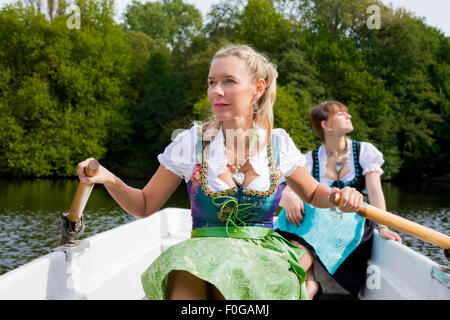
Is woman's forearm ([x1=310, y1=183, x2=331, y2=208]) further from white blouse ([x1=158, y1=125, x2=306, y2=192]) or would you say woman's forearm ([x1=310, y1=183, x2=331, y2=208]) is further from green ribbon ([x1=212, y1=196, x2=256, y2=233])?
green ribbon ([x1=212, y1=196, x2=256, y2=233])

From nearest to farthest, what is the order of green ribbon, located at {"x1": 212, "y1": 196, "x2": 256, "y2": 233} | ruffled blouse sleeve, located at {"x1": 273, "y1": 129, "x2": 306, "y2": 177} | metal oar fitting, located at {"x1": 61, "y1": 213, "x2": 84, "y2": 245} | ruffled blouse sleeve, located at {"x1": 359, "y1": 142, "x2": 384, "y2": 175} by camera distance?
green ribbon, located at {"x1": 212, "y1": 196, "x2": 256, "y2": 233} < ruffled blouse sleeve, located at {"x1": 273, "y1": 129, "x2": 306, "y2": 177} < metal oar fitting, located at {"x1": 61, "y1": 213, "x2": 84, "y2": 245} < ruffled blouse sleeve, located at {"x1": 359, "y1": 142, "x2": 384, "y2": 175}

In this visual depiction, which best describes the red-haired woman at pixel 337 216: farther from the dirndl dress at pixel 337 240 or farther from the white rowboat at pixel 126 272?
the white rowboat at pixel 126 272

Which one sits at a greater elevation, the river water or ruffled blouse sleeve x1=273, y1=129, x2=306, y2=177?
ruffled blouse sleeve x1=273, y1=129, x2=306, y2=177

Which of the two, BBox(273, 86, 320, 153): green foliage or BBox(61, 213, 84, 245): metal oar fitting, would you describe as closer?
BBox(61, 213, 84, 245): metal oar fitting

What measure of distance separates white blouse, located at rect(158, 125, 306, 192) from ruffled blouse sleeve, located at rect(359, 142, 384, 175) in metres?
1.51

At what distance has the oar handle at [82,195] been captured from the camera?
5.99 ft

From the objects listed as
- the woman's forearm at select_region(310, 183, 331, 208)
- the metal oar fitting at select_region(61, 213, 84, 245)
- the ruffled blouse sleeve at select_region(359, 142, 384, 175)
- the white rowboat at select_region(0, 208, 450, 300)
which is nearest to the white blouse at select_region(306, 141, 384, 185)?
the ruffled blouse sleeve at select_region(359, 142, 384, 175)

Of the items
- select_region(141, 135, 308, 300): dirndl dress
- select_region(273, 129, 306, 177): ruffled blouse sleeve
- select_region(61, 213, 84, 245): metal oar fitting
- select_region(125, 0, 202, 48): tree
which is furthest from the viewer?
select_region(125, 0, 202, 48): tree

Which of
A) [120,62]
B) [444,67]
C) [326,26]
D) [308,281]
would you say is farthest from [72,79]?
[308,281]

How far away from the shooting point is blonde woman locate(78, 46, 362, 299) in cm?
163

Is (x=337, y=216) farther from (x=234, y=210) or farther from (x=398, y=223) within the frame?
(x=234, y=210)

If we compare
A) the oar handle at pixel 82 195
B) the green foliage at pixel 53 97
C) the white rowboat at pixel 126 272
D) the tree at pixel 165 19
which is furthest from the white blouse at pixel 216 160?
the tree at pixel 165 19

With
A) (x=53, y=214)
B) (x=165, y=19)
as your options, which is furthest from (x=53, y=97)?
(x=165, y=19)
